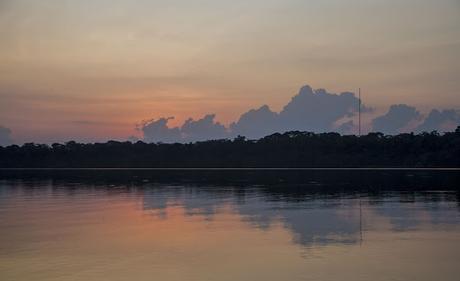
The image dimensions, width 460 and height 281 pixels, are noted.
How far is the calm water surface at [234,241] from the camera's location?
15727 millimetres

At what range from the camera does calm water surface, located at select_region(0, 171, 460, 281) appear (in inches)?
619

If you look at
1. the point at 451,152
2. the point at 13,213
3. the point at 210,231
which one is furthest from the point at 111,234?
the point at 451,152

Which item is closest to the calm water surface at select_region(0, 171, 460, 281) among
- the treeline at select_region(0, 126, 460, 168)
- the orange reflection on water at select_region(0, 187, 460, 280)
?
the orange reflection on water at select_region(0, 187, 460, 280)

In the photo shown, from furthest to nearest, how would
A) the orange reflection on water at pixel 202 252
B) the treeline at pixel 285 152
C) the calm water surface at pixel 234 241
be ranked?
1. the treeline at pixel 285 152
2. the calm water surface at pixel 234 241
3. the orange reflection on water at pixel 202 252

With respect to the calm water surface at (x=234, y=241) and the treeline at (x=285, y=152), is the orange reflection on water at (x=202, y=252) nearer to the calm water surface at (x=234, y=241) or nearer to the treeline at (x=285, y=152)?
the calm water surface at (x=234, y=241)

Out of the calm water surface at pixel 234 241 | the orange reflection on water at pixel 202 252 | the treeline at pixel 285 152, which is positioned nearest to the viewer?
the orange reflection on water at pixel 202 252

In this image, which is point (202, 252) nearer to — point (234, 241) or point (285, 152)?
point (234, 241)

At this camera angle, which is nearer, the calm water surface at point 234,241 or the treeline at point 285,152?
the calm water surface at point 234,241

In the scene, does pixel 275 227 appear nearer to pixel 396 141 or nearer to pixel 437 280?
pixel 437 280

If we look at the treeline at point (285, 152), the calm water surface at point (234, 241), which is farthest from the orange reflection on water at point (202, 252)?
the treeline at point (285, 152)

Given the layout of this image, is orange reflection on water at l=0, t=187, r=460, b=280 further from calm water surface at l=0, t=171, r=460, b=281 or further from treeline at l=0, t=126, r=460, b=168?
treeline at l=0, t=126, r=460, b=168

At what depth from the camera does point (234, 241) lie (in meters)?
20.5

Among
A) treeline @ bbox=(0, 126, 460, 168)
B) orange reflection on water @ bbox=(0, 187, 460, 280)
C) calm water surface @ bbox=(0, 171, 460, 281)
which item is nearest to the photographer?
orange reflection on water @ bbox=(0, 187, 460, 280)

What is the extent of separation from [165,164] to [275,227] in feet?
450
